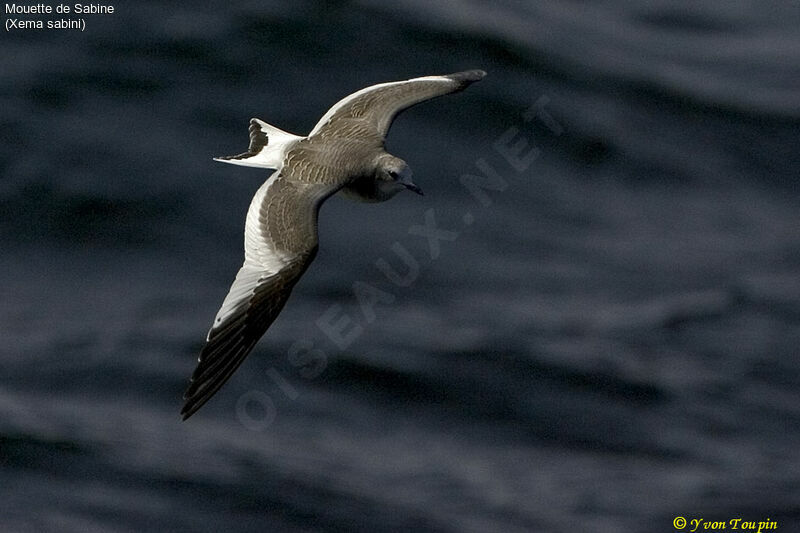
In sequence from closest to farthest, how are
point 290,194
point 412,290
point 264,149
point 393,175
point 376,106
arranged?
point 290,194
point 393,175
point 264,149
point 376,106
point 412,290

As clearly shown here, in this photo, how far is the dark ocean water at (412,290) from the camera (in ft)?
42.3

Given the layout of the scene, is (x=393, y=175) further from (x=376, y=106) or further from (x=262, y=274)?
(x=262, y=274)

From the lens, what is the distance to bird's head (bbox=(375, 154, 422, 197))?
9.79m

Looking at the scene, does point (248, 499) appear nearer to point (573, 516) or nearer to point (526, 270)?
point (573, 516)

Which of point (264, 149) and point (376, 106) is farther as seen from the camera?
point (376, 106)

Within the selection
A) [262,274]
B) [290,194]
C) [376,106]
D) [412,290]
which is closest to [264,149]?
[290,194]

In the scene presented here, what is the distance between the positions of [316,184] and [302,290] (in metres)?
5.08

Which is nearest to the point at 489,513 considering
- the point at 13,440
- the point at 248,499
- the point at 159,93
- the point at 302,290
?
the point at 248,499

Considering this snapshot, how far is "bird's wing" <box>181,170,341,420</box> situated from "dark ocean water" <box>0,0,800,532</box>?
400 centimetres

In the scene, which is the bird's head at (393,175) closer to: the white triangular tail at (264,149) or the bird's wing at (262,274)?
the bird's wing at (262,274)

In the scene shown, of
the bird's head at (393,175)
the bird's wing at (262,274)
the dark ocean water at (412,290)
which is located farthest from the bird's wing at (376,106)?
the dark ocean water at (412,290)

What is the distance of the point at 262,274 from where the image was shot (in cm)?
886

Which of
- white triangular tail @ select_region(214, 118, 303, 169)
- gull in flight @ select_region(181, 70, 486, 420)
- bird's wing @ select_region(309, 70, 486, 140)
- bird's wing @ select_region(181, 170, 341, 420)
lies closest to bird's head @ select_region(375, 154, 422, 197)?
gull in flight @ select_region(181, 70, 486, 420)

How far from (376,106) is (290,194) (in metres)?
1.75
